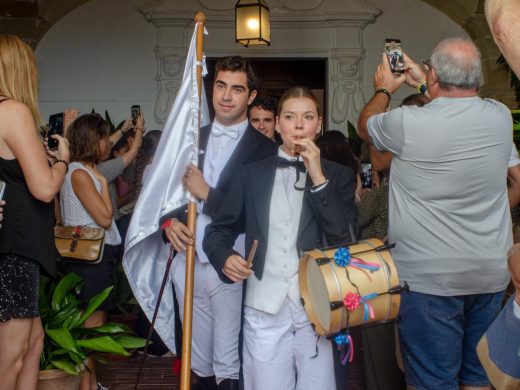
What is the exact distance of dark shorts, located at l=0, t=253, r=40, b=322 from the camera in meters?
3.04

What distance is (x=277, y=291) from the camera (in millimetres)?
2924

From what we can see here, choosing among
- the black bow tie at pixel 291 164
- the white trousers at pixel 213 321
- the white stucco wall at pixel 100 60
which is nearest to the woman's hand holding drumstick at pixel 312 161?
the black bow tie at pixel 291 164

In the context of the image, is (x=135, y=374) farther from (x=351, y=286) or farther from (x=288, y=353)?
(x=351, y=286)

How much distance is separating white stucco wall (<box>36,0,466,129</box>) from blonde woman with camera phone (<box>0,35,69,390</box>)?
5329 millimetres

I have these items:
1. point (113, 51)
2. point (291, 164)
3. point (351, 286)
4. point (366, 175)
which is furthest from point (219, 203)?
point (113, 51)

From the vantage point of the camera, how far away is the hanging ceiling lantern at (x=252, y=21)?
6.82 m

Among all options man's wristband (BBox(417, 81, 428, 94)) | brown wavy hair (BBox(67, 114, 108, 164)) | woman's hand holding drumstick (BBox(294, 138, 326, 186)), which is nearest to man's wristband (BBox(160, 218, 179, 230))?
woman's hand holding drumstick (BBox(294, 138, 326, 186))

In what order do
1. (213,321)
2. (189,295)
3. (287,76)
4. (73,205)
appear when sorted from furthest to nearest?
(287,76) → (73,205) → (213,321) → (189,295)

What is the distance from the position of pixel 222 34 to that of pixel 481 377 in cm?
617

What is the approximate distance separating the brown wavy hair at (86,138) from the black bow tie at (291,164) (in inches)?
69.0

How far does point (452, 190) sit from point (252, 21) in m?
4.42

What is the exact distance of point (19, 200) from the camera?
3113 mm

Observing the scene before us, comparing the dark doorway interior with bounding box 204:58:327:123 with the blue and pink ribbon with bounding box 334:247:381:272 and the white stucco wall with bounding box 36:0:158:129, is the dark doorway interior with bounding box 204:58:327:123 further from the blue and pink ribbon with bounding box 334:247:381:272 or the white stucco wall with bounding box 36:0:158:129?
the blue and pink ribbon with bounding box 334:247:381:272

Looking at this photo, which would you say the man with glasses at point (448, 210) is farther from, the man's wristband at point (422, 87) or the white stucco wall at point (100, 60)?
the white stucco wall at point (100, 60)
